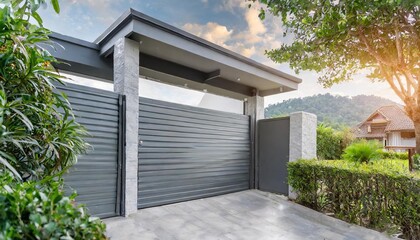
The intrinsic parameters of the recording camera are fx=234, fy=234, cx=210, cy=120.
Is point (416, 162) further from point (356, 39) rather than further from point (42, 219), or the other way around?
point (42, 219)

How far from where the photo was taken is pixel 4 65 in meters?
1.85

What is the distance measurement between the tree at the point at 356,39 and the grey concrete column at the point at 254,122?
130 centimetres

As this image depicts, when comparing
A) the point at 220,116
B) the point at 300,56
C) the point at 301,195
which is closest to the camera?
the point at 301,195

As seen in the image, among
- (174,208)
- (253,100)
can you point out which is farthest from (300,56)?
(174,208)

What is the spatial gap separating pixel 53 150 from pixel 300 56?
6.07 m

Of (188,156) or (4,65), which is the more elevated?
(4,65)

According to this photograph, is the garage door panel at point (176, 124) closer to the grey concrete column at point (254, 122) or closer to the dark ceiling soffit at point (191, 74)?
the grey concrete column at point (254, 122)

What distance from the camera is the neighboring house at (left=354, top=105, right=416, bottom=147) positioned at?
20.8 m

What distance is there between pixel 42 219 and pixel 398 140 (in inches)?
A: 1096

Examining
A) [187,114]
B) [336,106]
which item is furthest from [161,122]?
[336,106]

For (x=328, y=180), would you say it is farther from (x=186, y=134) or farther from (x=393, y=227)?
(x=186, y=134)

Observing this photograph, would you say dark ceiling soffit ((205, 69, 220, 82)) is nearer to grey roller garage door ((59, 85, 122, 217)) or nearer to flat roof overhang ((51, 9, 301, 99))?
flat roof overhang ((51, 9, 301, 99))

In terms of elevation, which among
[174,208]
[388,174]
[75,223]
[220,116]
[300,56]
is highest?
[300,56]


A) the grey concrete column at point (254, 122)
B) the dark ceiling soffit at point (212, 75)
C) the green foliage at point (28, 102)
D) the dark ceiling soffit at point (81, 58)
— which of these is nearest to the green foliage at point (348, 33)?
the grey concrete column at point (254, 122)
